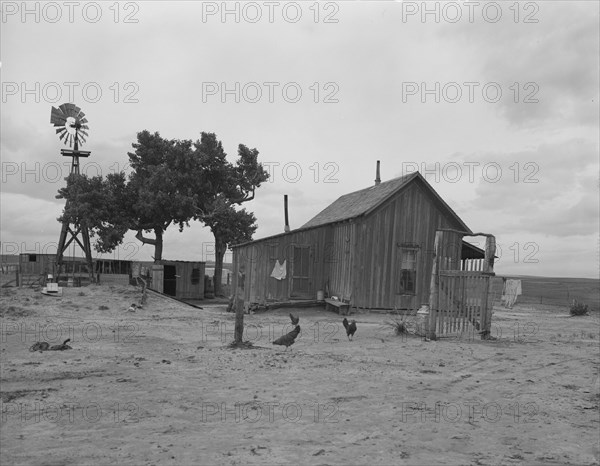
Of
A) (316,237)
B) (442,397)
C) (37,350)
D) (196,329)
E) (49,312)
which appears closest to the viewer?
(442,397)

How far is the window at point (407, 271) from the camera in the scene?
23.6 meters

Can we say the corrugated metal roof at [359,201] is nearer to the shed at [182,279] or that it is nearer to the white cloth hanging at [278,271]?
the white cloth hanging at [278,271]

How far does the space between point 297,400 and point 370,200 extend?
17.3 metres

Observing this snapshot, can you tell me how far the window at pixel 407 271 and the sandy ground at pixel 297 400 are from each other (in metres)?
8.32

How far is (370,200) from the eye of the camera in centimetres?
2461

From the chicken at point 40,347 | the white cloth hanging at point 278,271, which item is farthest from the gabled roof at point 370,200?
the chicken at point 40,347

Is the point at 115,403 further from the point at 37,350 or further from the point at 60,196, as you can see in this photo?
the point at 60,196

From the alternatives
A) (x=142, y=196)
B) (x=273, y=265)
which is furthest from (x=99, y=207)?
(x=273, y=265)

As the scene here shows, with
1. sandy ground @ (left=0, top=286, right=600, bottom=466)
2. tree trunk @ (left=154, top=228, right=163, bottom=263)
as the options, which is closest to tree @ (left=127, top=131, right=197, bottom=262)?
tree trunk @ (left=154, top=228, right=163, bottom=263)

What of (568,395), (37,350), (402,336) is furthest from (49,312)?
(568,395)

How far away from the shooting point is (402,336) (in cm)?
1524

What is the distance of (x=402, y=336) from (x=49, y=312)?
527 inches

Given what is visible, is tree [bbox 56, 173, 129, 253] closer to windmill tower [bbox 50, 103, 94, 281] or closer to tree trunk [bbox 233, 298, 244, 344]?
windmill tower [bbox 50, 103, 94, 281]

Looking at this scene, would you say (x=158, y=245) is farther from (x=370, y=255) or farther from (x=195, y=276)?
(x=370, y=255)
